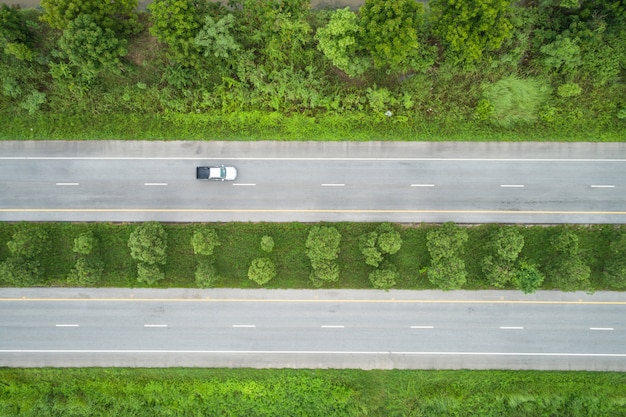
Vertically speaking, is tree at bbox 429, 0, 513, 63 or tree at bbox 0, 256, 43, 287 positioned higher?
tree at bbox 429, 0, 513, 63

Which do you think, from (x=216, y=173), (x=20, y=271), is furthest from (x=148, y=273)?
(x=20, y=271)

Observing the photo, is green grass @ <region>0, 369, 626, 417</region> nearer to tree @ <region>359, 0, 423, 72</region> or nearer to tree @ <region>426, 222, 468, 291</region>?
tree @ <region>426, 222, 468, 291</region>

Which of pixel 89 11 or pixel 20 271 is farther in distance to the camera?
pixel 20 271

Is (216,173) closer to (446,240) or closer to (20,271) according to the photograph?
(20,271)

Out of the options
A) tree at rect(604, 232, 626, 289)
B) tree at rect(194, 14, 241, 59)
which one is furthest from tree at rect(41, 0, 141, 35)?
tree at rect(604, 232, 626, 289)

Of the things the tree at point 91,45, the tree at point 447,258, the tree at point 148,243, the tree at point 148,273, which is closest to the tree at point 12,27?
the tree at point 91,45

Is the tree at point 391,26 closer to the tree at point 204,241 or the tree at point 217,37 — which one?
the tree at point 217,37

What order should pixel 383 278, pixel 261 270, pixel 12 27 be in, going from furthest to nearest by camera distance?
pixel 261 270
pixel 383 278
pixel 12 27
